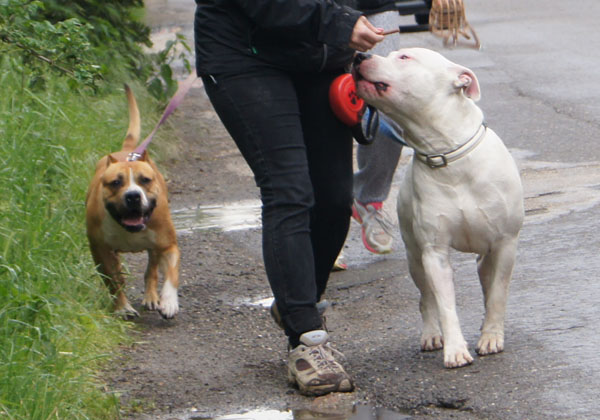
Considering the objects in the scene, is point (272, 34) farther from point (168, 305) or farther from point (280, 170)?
point (168, 305)

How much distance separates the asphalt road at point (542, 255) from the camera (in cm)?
384

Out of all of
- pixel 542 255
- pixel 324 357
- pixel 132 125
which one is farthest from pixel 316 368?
pixel 132 125

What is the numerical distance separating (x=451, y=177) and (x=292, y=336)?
2.83ft

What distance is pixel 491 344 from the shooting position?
4.23 meters

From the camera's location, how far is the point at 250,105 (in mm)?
4117

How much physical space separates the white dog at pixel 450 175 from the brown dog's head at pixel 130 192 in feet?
5.33

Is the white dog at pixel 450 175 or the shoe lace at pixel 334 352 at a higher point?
the white dog at pixel 450 175

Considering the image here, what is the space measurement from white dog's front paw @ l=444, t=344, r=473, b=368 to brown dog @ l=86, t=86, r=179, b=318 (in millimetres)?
1691

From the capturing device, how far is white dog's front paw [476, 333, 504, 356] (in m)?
4.23

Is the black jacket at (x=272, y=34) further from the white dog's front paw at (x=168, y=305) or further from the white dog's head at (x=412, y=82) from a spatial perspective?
the white dog's front paw at (x=168, y=305)

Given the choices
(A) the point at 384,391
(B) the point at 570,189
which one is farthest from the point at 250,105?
(B) the point at 570,189

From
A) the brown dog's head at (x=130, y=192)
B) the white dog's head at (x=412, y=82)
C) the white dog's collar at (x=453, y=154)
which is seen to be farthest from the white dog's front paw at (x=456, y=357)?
the brown dog's head at (x=130, y=192)

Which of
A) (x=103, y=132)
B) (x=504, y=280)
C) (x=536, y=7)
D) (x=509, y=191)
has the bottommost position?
(x=536, y=7)

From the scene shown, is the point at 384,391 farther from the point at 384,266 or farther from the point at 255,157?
Result: the point at 384,266
